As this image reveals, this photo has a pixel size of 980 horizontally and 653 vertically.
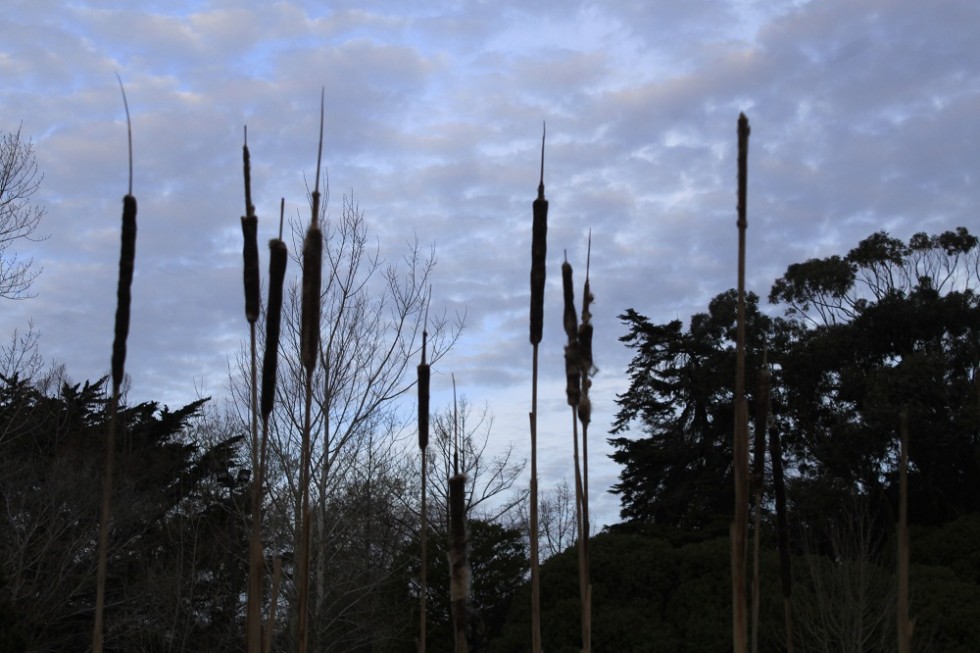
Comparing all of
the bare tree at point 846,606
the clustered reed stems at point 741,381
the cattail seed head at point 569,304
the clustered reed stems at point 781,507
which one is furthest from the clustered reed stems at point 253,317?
the bare tree at point 846,606

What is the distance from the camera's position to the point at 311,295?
2.16 m

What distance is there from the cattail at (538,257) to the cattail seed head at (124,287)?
3.01 ft

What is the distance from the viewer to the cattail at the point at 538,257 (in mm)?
2410

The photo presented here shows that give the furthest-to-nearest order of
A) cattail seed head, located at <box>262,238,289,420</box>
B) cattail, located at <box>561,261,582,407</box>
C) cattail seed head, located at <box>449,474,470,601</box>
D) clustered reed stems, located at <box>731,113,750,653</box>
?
cattail, located at <box>561,261,582,407</box>
cattail seed head, located at <box>449,474,470,601</box>
cattail seed head, located at <box>262,238,289,420</box>
clustered reed stems, located at <box>731,113,750,653</box>

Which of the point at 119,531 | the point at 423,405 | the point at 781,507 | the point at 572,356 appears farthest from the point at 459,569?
the point at 119,531

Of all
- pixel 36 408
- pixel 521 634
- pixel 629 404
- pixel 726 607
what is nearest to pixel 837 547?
pixel 726 607

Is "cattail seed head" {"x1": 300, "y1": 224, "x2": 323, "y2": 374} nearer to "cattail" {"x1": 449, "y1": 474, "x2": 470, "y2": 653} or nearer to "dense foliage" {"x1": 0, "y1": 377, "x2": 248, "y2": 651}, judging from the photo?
"cattail" {"x1": 449, "y1": 474, "x2": 470, "y2": 653}

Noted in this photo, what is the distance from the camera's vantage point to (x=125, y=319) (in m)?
1.93

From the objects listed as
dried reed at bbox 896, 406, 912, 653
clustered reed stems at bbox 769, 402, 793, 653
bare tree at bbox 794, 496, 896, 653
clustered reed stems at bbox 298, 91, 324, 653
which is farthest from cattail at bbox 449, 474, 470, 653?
bare tree at bbox 794, 496, 896, 653

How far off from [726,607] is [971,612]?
3.95m

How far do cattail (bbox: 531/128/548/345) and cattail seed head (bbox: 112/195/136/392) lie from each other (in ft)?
3.01

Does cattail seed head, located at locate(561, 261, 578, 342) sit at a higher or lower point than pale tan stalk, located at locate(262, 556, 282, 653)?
higher

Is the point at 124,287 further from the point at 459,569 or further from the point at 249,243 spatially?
the point at 459,569

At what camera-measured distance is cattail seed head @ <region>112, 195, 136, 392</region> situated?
1.93 m
